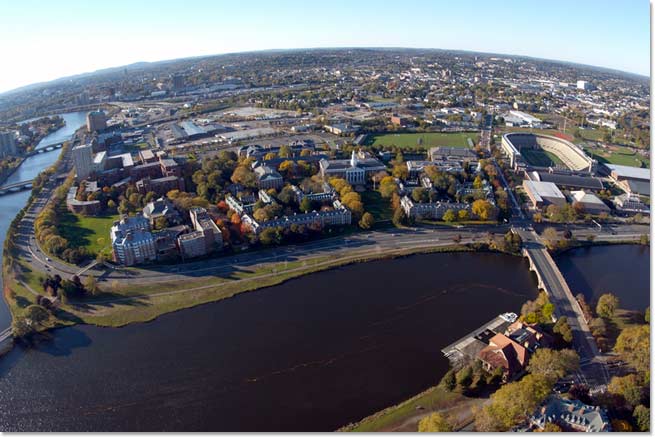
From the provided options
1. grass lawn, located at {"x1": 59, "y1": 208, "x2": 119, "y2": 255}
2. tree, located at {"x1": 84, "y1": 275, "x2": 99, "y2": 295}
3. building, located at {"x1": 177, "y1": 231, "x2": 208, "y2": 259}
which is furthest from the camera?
grass lawn, located at {"x1": 59, "y1": 208, "x2": 119, "y2": 255}

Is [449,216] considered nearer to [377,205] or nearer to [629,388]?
[377,205]

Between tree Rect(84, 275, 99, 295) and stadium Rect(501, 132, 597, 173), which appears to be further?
stadium Rect(501, 132, 597, 173)

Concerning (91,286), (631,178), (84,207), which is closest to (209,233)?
(91,286)

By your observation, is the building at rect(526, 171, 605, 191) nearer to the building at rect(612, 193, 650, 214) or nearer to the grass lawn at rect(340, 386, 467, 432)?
the building at rect(612, 193, 650, 214)

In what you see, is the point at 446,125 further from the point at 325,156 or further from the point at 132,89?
the point at 132,89

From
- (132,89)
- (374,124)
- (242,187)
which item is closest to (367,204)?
(242,187)

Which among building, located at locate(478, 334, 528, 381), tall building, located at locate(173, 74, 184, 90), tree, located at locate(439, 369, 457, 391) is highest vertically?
tall building, located at locate(173, 74, 184, 90)

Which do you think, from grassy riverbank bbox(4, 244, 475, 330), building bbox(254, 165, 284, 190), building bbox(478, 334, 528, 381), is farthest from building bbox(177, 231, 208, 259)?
building bbox(478, 334, 528, 381)
